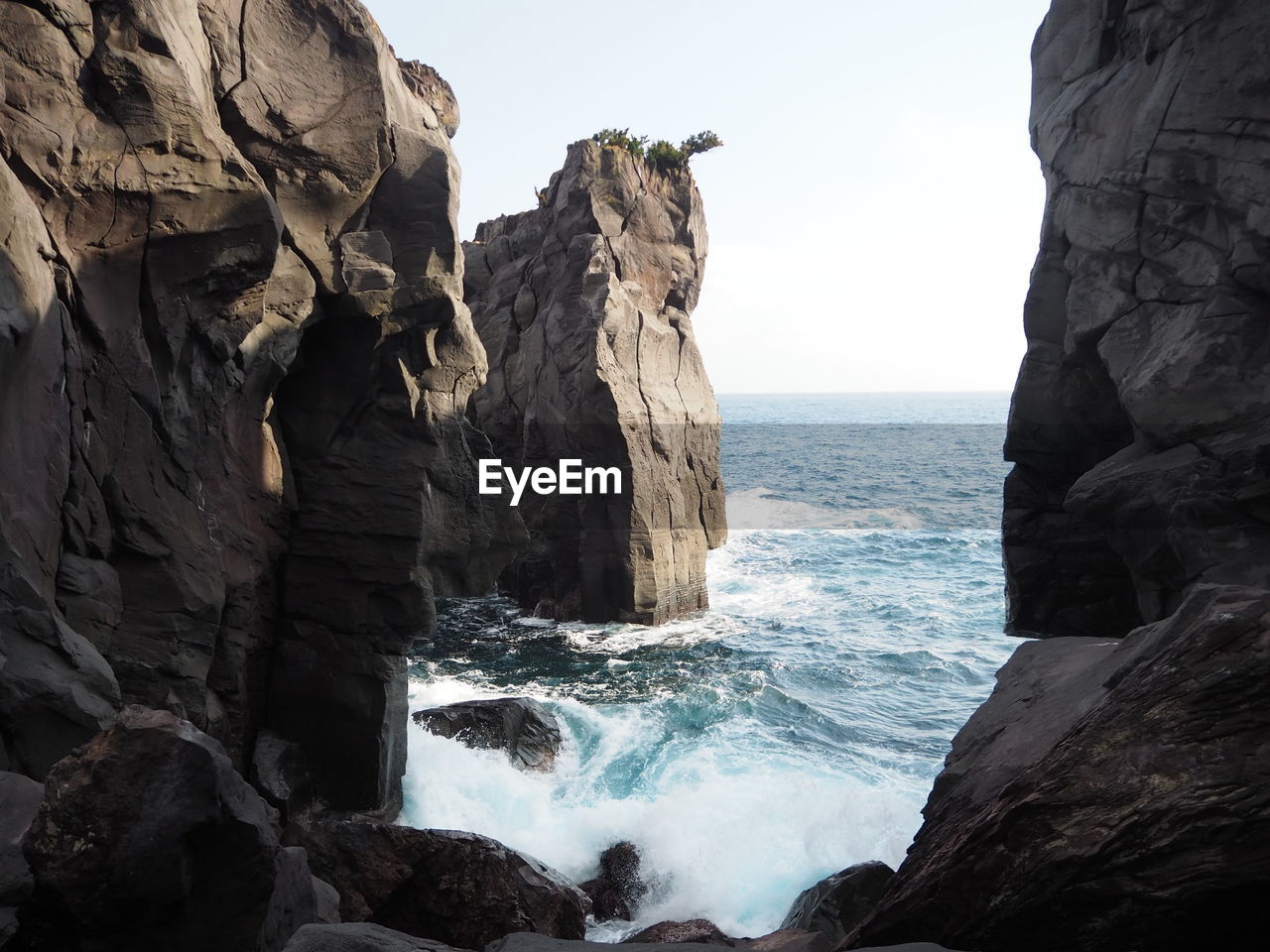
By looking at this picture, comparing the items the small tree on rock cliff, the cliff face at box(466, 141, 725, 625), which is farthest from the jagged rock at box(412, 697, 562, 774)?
the small tree on rock cliff

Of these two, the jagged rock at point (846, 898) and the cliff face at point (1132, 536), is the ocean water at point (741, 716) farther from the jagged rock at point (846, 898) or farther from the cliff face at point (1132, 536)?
the cliff face at point (1132, 536)

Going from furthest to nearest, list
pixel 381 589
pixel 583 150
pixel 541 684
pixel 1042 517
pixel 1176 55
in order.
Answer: pixel 583 150 < pixel 541 684 < pixel 1042 517 < pixel 381 589 < pixel 1176 55

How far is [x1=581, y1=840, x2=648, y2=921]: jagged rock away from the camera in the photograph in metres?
13.7

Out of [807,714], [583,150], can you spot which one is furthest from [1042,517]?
[583,150]

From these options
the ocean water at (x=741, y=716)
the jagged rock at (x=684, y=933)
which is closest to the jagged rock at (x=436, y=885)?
the jagged rock at (x=684, y=933)

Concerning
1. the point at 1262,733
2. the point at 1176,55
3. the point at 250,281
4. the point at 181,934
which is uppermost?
the point at 1176,55

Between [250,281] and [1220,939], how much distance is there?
11.9 meters

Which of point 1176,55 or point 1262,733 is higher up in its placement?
point 1176,55

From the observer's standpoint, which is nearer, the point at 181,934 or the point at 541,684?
the point at 181,934

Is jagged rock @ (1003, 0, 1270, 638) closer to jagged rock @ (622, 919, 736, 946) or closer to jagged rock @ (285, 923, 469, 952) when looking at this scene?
jagged rock @ (622, 919, 736, 946)

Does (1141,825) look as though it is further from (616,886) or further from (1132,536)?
(616,886)

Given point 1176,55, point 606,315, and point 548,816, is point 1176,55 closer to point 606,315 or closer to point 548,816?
point 548,816

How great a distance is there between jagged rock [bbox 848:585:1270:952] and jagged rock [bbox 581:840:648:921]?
809 cm

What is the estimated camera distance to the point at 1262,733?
16.5 feet
